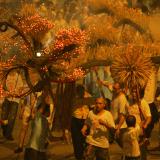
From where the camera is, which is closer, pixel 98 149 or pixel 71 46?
pixel 98 149

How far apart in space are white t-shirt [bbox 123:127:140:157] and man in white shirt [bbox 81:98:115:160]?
0.33 meters

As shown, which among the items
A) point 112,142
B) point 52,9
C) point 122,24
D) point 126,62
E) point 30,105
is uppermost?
point 52,9

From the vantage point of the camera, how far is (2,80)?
8844mm

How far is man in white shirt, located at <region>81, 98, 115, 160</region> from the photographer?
7.78 meters

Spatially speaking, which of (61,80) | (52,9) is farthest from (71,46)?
(52,9)

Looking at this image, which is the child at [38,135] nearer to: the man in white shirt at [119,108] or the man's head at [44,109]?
the man's head at [44,109]

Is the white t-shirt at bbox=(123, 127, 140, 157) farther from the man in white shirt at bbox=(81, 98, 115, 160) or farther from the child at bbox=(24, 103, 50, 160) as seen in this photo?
the child at bbox=(24, 103, 50, 160)

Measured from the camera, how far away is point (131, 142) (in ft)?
24.8

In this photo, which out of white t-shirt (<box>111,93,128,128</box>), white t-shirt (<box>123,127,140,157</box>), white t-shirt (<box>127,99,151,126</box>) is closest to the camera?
white t-shirt (<box>123,127,140,157</box>)

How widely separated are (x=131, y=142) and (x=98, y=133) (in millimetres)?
550

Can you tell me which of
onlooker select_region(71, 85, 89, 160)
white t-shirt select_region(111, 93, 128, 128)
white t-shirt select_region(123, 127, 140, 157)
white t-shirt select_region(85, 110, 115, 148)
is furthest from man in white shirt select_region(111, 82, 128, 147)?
white t-shirt select_region(123, 127, 140, 157)

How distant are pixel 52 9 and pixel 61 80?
1221 centimetres

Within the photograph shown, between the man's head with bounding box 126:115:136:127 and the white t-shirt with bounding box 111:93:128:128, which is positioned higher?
the white t-shirt with bounding box 111:93:128:128

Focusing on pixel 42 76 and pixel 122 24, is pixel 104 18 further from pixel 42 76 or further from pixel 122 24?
pixel 42 76
